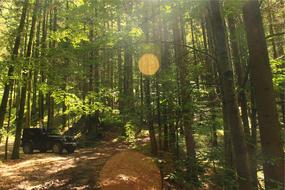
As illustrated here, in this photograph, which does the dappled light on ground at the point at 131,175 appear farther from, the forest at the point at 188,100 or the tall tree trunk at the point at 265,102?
the tall tree trunk at the point at 265,102

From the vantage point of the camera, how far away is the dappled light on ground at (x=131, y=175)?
30.1ft

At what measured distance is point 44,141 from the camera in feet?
61.0

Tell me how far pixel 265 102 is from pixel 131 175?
6.72m

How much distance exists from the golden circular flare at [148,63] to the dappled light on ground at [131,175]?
13.0 feet

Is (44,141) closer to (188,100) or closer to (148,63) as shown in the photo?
(148,63)

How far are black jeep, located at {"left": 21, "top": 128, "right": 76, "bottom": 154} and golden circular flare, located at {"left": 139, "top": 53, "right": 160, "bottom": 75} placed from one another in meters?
7.60

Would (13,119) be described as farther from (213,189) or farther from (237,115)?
(237,115)

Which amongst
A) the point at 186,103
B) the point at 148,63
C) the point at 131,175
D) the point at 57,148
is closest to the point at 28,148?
the point at 57,148

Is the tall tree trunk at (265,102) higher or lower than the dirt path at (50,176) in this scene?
higher

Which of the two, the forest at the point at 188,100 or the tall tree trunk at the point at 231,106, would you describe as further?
the forest at the point at 188,100

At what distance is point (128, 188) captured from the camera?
8938 mm

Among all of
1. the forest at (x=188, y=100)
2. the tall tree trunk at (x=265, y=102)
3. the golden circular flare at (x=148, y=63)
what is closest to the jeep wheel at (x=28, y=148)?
the forest at (x=188, y=100)

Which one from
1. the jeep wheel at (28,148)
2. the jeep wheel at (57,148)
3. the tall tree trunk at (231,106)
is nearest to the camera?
the tall tree trunk at (231,106)

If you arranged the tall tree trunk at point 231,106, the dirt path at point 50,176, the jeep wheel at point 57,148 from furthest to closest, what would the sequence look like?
the jeep wheel at point 57,148 → the dirt path at point 50,176 → the tall tree trunk at point 231,106
